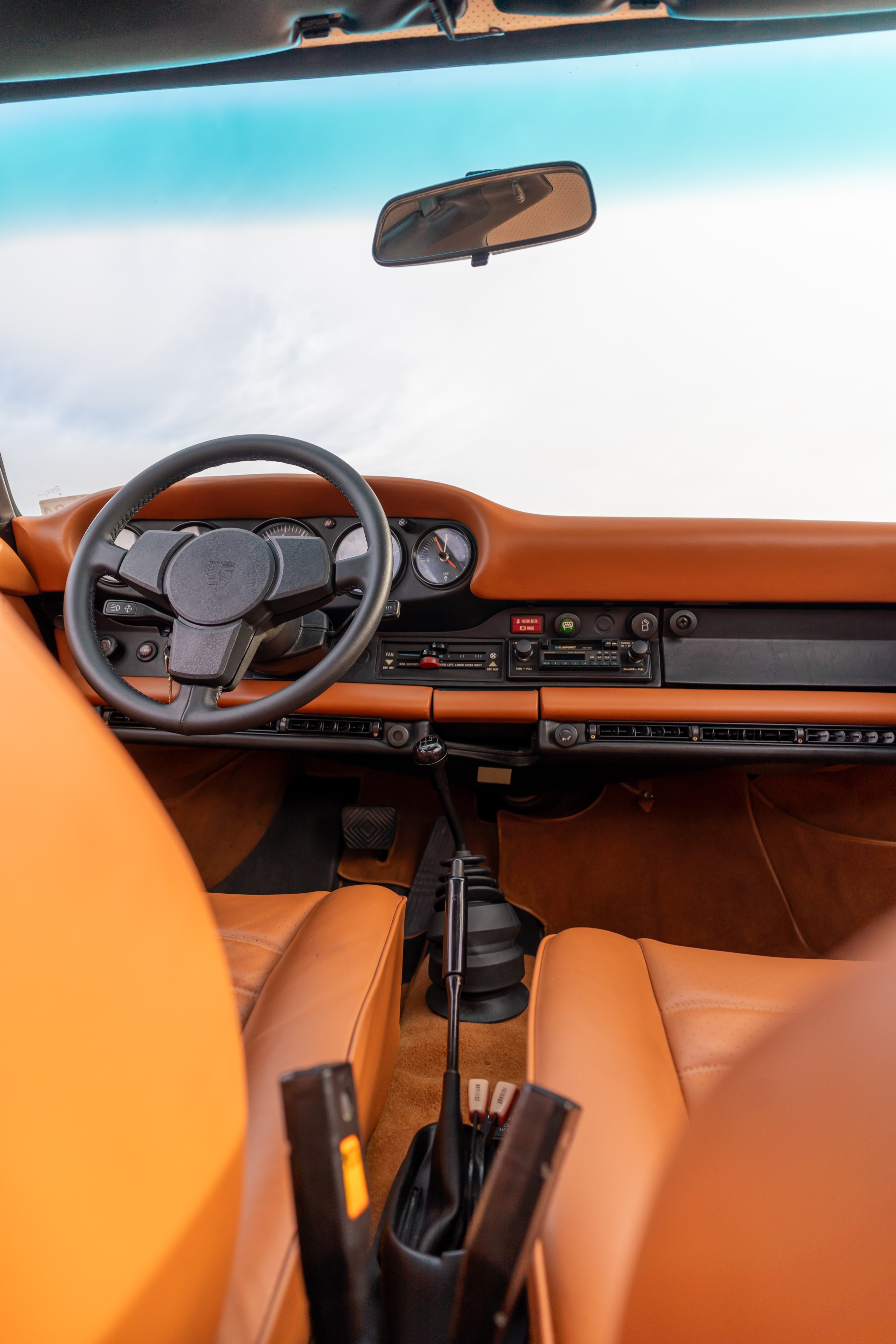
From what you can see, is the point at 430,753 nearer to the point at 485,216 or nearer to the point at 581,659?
the point at 581,659

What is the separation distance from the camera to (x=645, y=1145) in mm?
662

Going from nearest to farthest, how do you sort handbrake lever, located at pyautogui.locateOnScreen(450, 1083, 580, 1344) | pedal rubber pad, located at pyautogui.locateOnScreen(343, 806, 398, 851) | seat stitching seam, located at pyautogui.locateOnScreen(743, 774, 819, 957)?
handbrake lever, located at pyautogui.locateOnScreen(450, 1083, 580, 1344), seat stitching seam, located at pyautogui.locateOnScreen(743, 774, 819, 957), pedal rubber pad, located at pyautogui.locateOnScreen(343, 806, 398, 851)

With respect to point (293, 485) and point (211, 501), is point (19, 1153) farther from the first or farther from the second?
point (211, 501)

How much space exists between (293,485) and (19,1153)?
4.47 feet

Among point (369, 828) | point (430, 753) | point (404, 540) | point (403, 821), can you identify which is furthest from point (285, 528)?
point (403, 821)

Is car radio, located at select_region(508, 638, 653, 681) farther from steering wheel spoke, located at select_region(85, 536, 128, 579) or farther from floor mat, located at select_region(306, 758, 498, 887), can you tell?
steering wheel spoke, located at select_region(85, 536, 128, 579)

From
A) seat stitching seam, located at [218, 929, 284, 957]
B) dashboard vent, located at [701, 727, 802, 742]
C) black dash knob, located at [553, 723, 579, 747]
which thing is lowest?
seat stitching seam, located at [218, 929, 284, 957]

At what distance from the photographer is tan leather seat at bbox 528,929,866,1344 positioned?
528 millimetres

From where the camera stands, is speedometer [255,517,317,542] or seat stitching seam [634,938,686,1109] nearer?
seat stitching seam [634,938,686,1109]

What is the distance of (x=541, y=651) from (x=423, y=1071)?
0.89 m

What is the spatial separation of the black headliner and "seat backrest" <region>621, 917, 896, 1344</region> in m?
1.93

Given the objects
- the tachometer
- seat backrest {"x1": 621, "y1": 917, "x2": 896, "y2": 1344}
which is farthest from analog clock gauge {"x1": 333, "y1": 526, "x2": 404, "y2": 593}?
seat backrest {"x1": 621, "y1": 917, "x2": 896, "y2": 1344}

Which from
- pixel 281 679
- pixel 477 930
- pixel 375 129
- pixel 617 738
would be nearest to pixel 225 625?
pixel 281 679

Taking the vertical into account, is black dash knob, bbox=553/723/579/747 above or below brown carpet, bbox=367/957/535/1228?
above
